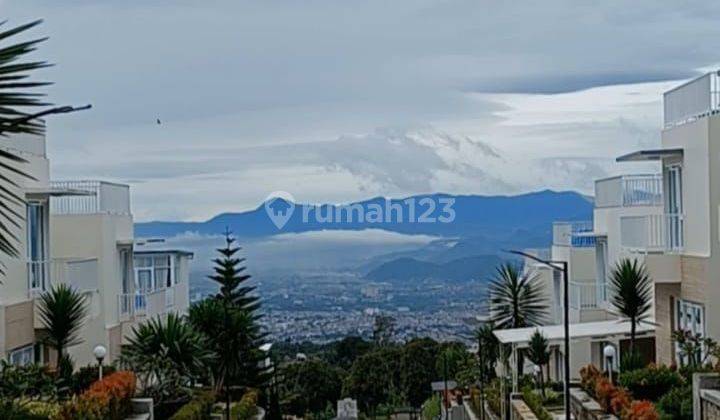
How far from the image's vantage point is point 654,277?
23891 millimetres

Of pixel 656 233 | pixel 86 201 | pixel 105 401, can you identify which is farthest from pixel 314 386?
pixel 105 401

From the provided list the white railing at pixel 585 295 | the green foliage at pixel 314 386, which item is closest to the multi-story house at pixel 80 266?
the green foliage at pixel 314 386

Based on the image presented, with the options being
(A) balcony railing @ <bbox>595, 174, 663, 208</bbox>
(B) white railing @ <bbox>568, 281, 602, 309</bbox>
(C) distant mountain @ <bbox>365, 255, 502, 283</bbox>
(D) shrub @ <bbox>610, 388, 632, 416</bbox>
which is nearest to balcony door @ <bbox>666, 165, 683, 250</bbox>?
(A) balcony railing @ <bbox>595, 174, 663, 208</bbox>

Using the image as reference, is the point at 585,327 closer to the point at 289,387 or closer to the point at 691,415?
the point at 691,415

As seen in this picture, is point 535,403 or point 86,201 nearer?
point 535,403

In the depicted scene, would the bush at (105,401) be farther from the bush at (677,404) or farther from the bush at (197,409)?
the bush at (677,404)

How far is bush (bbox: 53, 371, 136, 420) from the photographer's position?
50.2 feet

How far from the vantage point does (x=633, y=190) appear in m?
31.0

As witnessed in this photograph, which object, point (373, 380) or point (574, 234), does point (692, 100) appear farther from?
point (373, 380)

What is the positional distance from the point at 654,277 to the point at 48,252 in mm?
11728

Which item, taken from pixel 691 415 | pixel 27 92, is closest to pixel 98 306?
pixel 691 415

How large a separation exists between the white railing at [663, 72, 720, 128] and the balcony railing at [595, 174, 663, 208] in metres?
4.45

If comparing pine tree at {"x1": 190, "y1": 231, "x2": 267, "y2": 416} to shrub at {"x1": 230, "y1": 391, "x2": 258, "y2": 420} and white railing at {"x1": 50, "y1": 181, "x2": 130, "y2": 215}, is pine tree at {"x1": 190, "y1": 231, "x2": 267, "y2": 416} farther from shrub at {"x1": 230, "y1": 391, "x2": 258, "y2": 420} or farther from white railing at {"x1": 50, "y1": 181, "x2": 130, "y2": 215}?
white railing at {"x1": 50, "y1": 181, "x2": 130, "y2": 215}

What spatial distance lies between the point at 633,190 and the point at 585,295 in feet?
13.8
